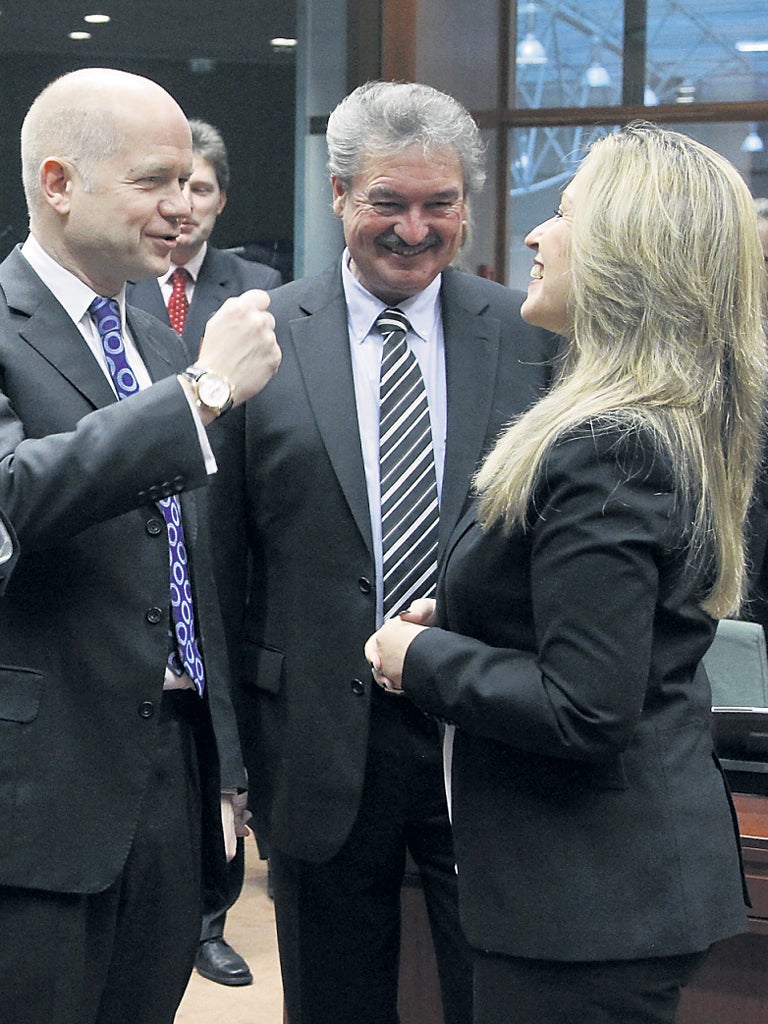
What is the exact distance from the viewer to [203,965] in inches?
134

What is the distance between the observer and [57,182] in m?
1.75

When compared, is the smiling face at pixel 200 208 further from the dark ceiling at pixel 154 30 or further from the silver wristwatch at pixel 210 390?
the silver wristwatch at pixel 210 390

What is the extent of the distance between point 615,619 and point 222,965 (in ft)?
7.37

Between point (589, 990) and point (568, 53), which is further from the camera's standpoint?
point (568, 53)

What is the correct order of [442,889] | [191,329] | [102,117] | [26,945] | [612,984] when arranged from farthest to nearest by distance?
[191,329] → [442,889] → [102,117] → [26,945] → [612,984]

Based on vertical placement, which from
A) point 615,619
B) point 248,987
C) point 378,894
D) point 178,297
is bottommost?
point 248,987

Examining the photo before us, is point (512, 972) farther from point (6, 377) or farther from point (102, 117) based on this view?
point (102, 117)

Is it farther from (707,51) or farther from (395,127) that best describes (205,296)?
(707,51)

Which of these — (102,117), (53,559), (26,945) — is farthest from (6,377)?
(26,945)

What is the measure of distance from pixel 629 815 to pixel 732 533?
1.04 feet

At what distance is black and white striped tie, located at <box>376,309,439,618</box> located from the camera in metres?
2.04

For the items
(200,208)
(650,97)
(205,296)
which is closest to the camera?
(205,296)

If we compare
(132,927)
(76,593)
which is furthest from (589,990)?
(76,593)

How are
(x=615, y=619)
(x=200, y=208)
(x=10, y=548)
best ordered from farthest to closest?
(x=200, y=208) < (x=10, y=548) < (x=615, y=619)
